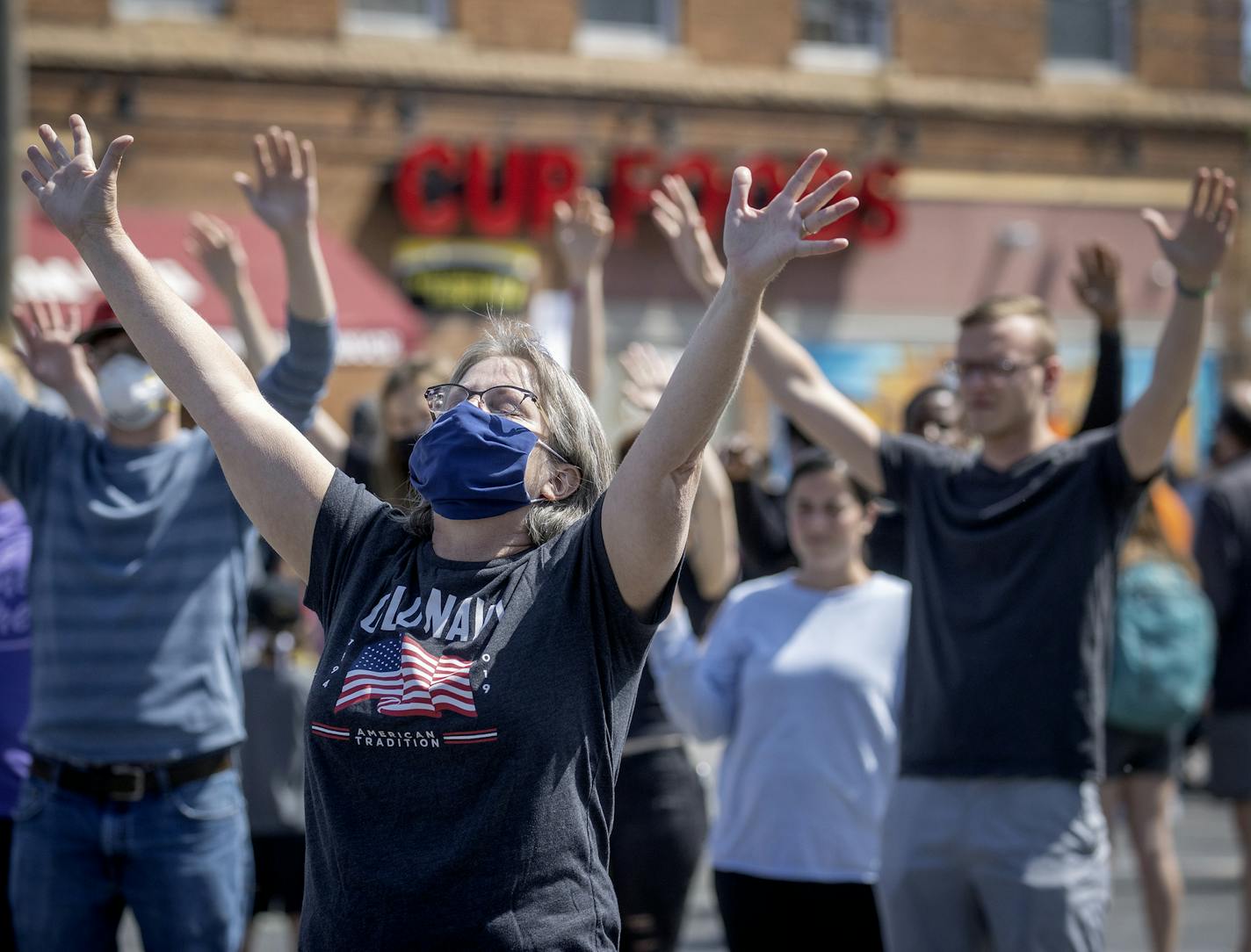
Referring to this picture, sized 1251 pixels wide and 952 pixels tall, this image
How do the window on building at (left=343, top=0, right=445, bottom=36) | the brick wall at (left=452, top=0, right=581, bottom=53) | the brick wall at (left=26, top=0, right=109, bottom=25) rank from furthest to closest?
1. the brick wall at (left=452, top=0, right=581, bottom=53)
2. the window on building at (left=343, top=0, right=445, bottom=36)
3. the brick wall at (left=26, top=0, right=109, bottom=25)

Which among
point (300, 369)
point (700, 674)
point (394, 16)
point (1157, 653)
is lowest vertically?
point (1157, 653)

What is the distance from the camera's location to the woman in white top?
4391 mm

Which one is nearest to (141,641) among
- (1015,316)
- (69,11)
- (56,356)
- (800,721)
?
(56,356)

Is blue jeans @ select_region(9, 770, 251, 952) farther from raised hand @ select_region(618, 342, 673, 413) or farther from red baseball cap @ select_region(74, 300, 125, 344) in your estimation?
raised hand @ select_region(618, 342, 673, 413)

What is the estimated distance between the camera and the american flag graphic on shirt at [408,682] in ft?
8.34

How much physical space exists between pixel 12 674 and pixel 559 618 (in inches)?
101

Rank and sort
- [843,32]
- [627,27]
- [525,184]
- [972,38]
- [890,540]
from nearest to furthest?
[890,540]
[525,184]
[627,27]
[843,32]
[972,38]

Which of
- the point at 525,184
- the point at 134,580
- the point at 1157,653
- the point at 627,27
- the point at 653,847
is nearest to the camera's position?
the point at 134,580

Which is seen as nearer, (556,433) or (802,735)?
(556,433)

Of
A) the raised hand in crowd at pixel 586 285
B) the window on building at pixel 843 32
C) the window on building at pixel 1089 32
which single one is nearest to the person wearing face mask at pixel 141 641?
the raised hand in crowd at pixel 586 285

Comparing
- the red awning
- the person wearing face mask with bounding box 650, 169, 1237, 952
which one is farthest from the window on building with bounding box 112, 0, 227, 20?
the person wearing face mask with bounding box 650, 169, 1237, 952

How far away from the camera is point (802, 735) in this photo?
443 centimetres

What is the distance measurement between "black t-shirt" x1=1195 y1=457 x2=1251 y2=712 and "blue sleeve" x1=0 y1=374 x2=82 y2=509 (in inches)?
187

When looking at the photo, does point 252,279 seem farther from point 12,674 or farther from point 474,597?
point 474,597
